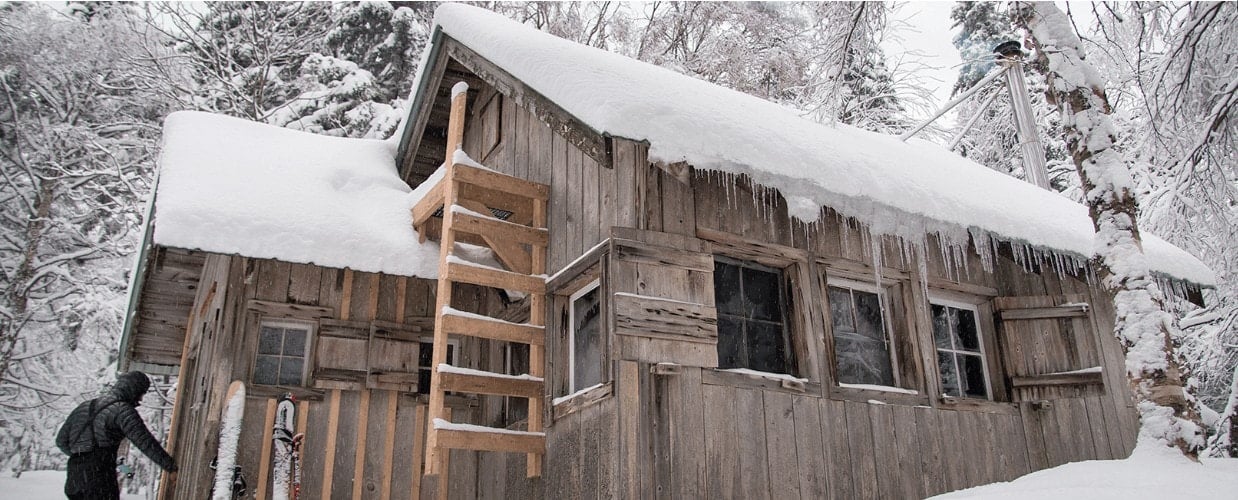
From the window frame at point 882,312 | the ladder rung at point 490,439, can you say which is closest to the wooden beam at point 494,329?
the ladder rung at point 490,439

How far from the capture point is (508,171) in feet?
27.3

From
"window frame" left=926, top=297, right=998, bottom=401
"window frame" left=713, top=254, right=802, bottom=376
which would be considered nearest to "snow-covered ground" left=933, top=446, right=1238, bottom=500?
"window frame" left=713, top=254, right=802, bottom=376

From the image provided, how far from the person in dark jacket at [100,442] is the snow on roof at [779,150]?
405 centimetres

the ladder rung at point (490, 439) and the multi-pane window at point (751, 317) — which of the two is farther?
the multi-pane window at point (751, 317)

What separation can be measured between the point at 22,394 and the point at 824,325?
61.5 feet

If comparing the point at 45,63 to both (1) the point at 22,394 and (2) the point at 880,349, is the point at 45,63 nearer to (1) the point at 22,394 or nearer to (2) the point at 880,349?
(1) the point at 22,394

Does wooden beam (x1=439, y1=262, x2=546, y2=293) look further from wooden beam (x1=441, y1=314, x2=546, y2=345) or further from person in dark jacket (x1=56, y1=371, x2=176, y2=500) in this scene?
person in dark jacket (x1=56, y1=371, x2=176, y2=500)

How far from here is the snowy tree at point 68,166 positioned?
52.2ft

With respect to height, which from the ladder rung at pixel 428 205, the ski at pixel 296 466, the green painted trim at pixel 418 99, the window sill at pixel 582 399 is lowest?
the ski at pixel 296 466

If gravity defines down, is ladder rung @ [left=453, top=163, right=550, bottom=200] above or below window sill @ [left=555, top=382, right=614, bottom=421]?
above

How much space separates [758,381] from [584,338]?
4.59 ft

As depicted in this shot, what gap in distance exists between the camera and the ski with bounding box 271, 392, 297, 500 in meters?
6.73

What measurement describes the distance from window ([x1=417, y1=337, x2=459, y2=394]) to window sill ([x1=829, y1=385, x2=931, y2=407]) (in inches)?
151

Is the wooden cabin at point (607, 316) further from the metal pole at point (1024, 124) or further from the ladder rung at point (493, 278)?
the metal pole at point (1024, 124)
